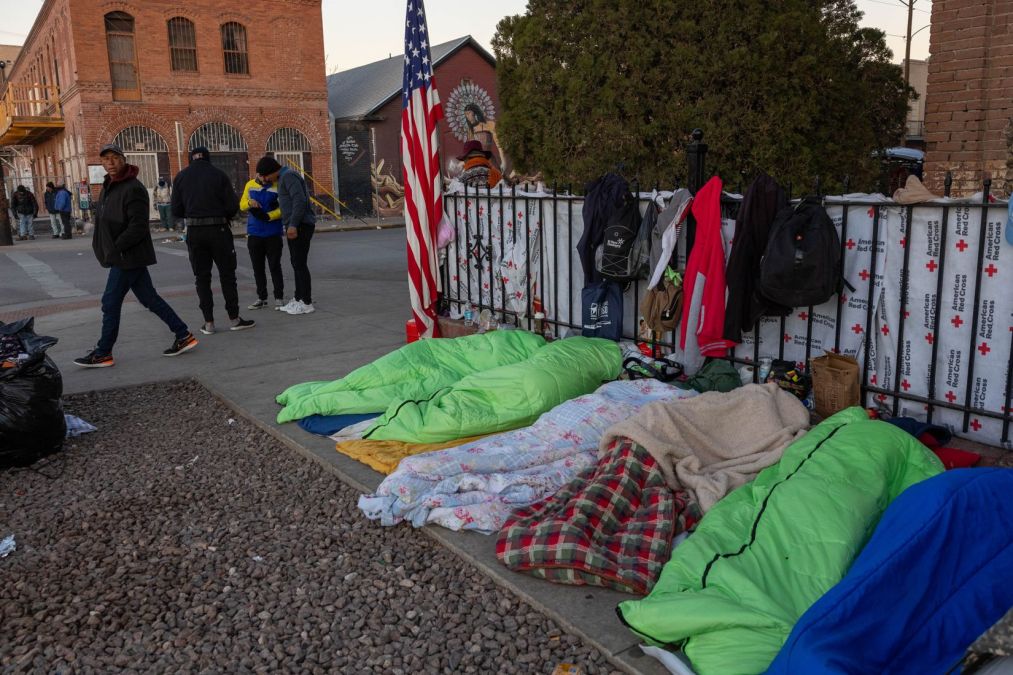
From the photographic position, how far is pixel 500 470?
14.2 ft

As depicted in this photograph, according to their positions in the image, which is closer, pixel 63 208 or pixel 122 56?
pixel 63 208

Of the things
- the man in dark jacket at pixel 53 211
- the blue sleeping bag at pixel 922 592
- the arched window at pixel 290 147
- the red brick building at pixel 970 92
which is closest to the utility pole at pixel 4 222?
the man in dark jacket at pixel 53 211

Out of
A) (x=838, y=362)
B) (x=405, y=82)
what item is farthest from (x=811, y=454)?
(x=405, y=82)

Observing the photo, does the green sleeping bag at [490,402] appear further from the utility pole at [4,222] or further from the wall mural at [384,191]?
the wall mural at [384,191]

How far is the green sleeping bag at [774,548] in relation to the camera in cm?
264

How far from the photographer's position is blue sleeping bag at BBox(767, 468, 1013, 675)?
91.8 inches

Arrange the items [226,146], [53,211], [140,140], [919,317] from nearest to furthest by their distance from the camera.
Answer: [919,317]
[53,211]
[140,140]
[226,146]

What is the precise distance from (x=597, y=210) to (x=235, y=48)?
95.5 ft

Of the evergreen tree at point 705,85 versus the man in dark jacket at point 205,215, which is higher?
the evergreen tree at point 705,85

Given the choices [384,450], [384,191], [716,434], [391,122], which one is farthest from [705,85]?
[391,122]

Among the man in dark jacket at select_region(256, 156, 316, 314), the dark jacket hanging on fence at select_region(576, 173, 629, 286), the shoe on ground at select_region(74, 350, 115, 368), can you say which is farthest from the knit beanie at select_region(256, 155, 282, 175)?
the dark jacket hanging on fence at select_region(576, 173, 629, 286)

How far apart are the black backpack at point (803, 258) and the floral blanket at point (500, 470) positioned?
0.84 meters

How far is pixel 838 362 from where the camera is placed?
186 inches

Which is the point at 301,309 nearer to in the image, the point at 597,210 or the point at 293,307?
the point at 293,307
